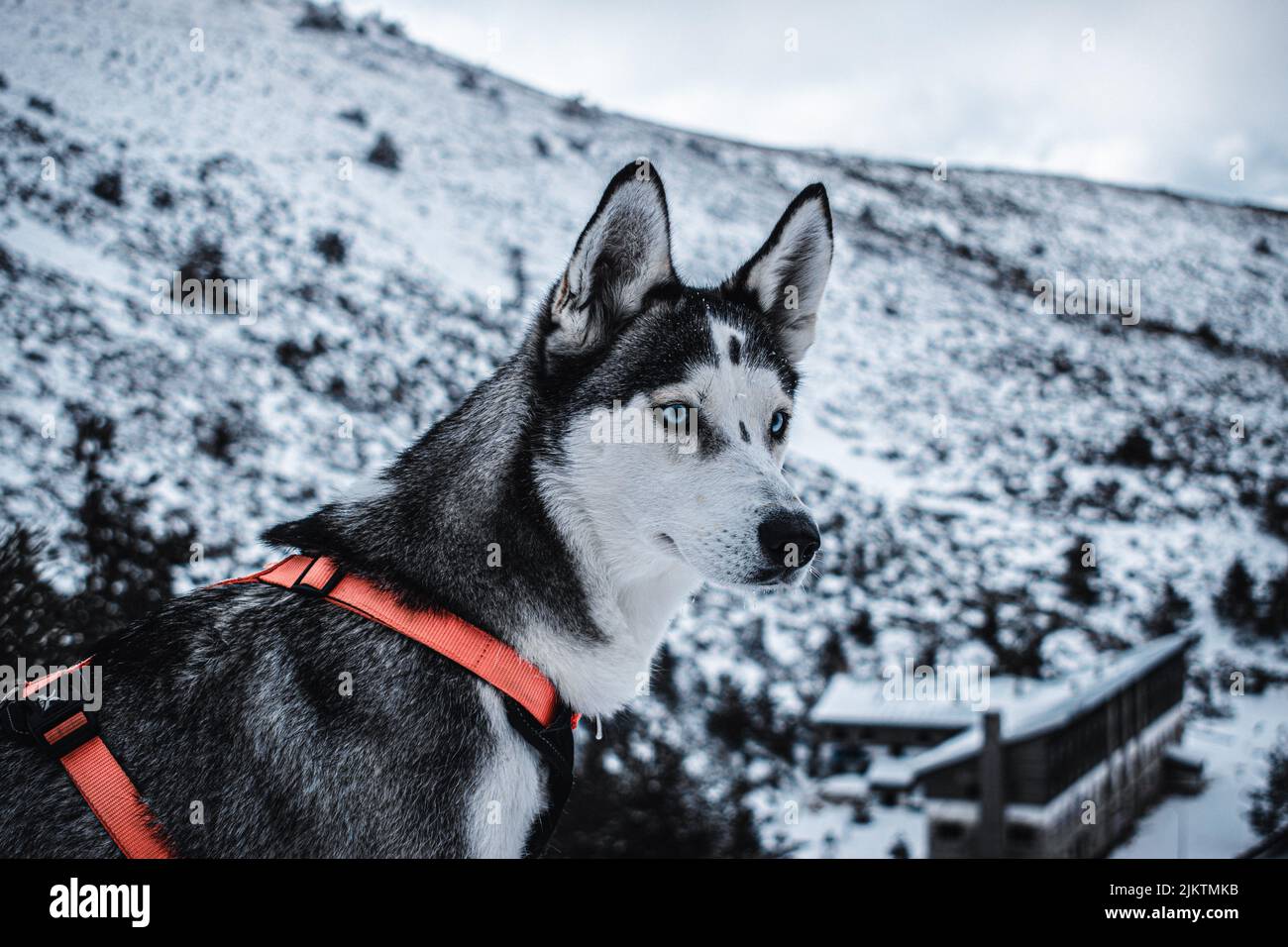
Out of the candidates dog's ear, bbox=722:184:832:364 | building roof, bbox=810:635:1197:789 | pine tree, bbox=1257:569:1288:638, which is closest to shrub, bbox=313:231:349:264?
building roof, bbox=810:635:1197:789

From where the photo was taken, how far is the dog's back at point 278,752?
1.83 metres

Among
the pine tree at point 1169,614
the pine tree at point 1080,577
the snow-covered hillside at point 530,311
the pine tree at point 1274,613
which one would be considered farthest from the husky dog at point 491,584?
the pine tree at point 1274,613

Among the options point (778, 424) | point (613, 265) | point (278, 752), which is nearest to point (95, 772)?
point (278, 752)

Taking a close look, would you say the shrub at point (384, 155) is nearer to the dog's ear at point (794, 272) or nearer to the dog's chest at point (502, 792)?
the dog's ear at point (794, 272)

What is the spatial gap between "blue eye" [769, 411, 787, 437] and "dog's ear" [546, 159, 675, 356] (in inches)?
23.2

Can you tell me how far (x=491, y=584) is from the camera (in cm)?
218

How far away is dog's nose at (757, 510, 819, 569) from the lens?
7.30 ft

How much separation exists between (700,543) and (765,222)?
23.5m

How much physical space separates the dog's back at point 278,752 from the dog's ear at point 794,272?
5.91 ft

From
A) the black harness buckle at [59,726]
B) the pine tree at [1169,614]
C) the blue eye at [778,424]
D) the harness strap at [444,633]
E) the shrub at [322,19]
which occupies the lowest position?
the pine tree at [1169,614]

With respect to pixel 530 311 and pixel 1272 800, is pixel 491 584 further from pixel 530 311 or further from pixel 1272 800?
pixel 1272 800

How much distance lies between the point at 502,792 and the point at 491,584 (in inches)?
21.4

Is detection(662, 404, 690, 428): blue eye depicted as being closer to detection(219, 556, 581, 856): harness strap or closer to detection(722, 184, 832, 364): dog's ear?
detection(722, 184, 832, 364): dog's ear
